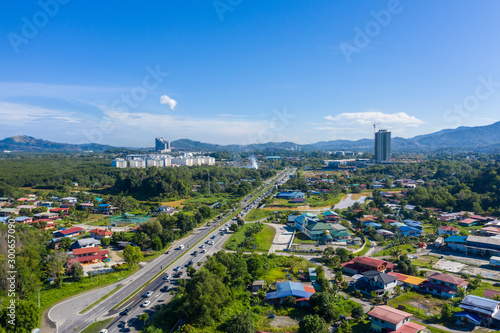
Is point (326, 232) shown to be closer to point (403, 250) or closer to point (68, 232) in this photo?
point (403, 250)

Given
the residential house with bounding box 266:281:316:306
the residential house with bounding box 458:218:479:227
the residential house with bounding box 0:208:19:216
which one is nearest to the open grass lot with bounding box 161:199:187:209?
the residential house with bounding box 0:208:19:216

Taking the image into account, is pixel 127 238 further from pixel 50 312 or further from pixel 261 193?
pixel 261 193

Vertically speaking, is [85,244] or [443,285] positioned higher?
[85,244]

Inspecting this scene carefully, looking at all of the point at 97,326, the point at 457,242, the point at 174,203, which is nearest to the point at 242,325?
the point at 97,326

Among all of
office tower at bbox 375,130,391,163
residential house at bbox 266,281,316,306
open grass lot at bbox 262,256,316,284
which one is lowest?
open grass lot at bbox 262,256,316,284

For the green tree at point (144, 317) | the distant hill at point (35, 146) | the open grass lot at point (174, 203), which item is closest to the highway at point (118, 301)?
the green tree at point (144, 317)

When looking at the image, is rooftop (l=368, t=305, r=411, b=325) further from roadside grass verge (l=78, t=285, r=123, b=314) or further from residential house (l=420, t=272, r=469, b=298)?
roadside grass verge (l=78, t=285, r=123, b=314)
